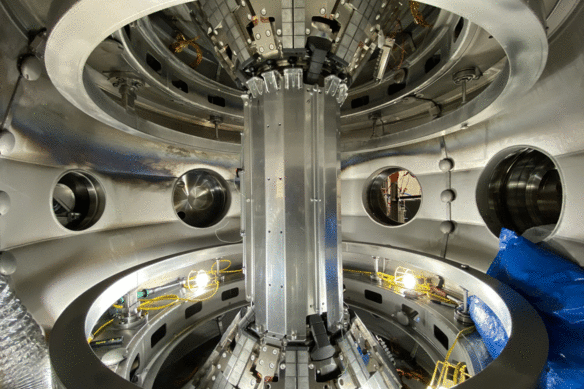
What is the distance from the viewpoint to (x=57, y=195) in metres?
2.56

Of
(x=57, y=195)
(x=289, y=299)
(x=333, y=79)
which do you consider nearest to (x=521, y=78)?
(x=333, y=79)

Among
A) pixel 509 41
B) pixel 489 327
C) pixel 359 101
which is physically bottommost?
pixel 489 327

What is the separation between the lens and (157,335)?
2.48m

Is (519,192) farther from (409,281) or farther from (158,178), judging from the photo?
(158,178)

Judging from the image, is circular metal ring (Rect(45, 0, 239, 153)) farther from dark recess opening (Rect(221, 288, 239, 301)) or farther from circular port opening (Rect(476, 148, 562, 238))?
circular port opening (Rect(476, 148, 562, 238))

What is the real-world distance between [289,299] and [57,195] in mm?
2458

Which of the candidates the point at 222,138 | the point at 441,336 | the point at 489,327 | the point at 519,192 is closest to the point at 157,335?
the point at 222,138

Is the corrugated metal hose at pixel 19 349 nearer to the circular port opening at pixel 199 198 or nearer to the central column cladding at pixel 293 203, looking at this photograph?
the central column cladding at pixel 293 203

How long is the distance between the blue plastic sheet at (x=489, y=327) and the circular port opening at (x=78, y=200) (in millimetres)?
3286

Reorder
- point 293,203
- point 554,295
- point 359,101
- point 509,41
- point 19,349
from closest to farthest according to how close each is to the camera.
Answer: point 509,41
point 19,349
point 554,295
point 293,203
point 359,101

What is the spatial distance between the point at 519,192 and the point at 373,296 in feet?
6.02

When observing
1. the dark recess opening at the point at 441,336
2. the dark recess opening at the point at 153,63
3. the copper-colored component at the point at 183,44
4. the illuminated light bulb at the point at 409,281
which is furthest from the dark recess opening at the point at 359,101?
the dark recess opening at the point at 441,336

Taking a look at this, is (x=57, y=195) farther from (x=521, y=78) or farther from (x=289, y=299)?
(x=521, y=78)

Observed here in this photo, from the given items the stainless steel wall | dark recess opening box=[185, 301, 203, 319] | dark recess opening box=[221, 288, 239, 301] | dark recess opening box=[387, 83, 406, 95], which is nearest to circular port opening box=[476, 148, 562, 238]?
the stainless steel wall
